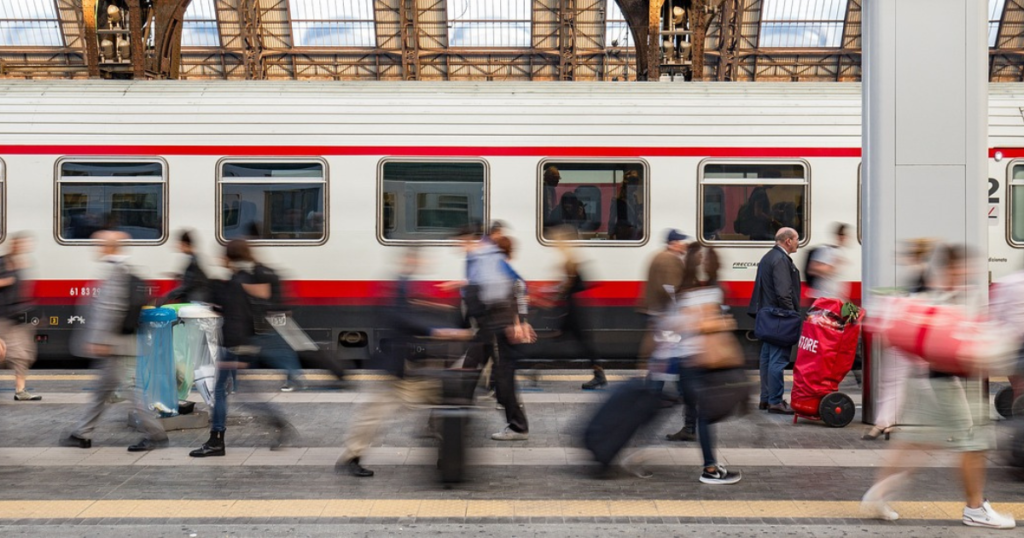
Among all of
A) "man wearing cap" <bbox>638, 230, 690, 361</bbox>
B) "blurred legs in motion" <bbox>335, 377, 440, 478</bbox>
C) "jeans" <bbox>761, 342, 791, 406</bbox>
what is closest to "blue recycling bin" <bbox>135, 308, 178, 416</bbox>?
"blurred legs in motion" <bbox>335, 377, 440, 478</bbox>

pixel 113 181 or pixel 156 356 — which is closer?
pixel 156 356

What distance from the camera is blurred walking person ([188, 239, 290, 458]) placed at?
697 cm

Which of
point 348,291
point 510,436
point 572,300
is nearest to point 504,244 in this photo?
point 572,300

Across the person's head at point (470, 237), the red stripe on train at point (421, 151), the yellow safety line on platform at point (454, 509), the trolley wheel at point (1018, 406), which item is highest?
the red stripe on train at point (421, 151)

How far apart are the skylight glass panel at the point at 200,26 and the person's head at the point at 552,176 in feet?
83.8

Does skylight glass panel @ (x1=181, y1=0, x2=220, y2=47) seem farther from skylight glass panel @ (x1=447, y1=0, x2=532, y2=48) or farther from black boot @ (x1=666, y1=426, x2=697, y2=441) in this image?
black boot @ (x1=666, y1=426, x2=697, y2=441)

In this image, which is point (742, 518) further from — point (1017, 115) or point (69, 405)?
point (1017, 115)

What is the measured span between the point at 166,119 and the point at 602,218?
508 cm

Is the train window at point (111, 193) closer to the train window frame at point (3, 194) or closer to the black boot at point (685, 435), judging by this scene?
the train window frame at point (3, 194)

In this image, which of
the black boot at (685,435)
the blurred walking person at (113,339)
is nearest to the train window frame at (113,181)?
the blurred walking person at (113,339)

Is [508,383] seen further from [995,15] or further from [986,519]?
[995,15]

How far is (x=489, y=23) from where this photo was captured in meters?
33.7

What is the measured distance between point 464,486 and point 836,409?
343 cm

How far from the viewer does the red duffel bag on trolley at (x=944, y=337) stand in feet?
16.7
